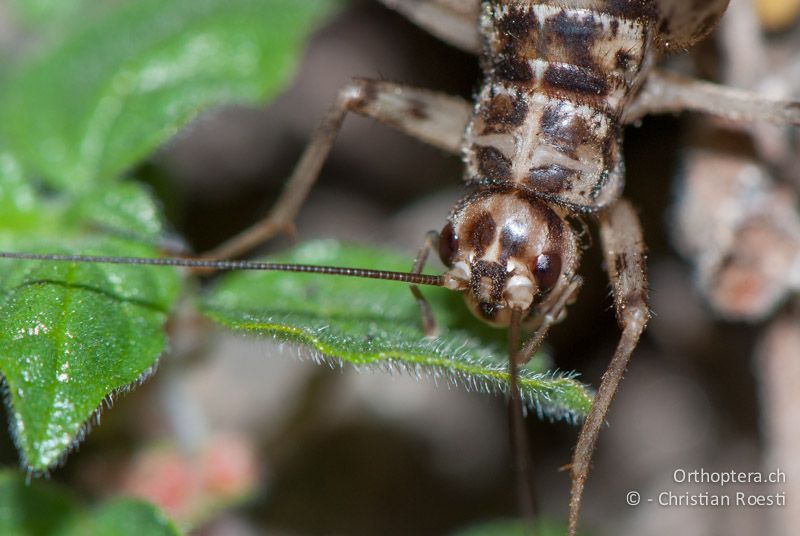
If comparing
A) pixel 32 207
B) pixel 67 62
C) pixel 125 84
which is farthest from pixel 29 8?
pixel 32 207

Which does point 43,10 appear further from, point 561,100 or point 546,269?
point 546,269

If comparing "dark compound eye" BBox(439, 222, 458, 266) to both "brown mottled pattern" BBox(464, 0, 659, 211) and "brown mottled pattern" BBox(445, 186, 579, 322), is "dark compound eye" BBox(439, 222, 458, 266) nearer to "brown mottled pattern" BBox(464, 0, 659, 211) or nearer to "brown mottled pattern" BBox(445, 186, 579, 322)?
"brown mottled pattern" BBox(445, 186, 579, 322)

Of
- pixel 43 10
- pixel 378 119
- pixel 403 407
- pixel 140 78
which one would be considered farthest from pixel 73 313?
pixel 43 10

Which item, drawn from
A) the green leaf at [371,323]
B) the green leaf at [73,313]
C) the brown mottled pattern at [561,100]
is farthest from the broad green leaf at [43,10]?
the brown mottled pattern at [561,100]

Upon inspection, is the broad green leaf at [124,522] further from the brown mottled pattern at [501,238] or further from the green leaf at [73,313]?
the brown mottled pattern at [501,238]

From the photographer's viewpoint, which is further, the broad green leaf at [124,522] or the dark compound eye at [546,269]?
the dark compound eye at [546,269]

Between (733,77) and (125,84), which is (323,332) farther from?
(733,77)

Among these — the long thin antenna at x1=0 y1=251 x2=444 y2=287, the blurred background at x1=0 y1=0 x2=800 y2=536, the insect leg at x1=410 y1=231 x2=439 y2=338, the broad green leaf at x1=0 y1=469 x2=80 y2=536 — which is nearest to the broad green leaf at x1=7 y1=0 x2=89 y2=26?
the blurred background at x1=0 y1=0 x2=800 y2=536
